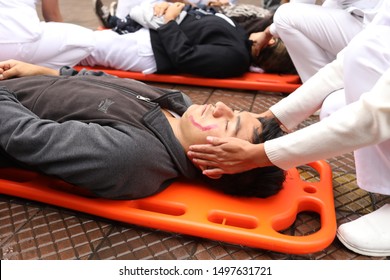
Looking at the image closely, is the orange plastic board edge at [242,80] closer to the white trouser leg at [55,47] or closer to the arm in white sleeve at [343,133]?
the white trouser leg at [55,47]

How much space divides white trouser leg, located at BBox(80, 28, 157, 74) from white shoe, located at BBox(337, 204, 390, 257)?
175 centimetres

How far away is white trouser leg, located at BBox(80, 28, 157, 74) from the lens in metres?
2.60

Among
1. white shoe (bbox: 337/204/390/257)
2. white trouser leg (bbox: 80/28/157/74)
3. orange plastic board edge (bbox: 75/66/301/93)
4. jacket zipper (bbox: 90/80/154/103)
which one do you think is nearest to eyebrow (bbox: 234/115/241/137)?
jacket zipper (bbox: 90/80/154/103)

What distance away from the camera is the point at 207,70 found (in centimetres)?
249

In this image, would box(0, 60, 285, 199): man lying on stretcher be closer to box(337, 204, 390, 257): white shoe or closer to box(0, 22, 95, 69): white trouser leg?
box(337, 204, 390, 257): white shoe

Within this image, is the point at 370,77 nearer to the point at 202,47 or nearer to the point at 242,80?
the point at 242,80

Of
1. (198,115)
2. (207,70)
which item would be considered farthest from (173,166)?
(207,70)

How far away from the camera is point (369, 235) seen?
120cm

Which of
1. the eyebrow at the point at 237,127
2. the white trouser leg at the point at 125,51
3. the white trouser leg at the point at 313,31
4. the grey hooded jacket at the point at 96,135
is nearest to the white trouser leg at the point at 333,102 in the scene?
the eyebrow at the point at 237,127

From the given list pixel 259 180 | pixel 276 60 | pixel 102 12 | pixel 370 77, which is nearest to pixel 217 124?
pixel 259 180

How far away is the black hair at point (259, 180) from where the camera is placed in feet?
4.16

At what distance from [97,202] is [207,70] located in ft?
4.74

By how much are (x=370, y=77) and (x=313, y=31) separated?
1.05 meters
